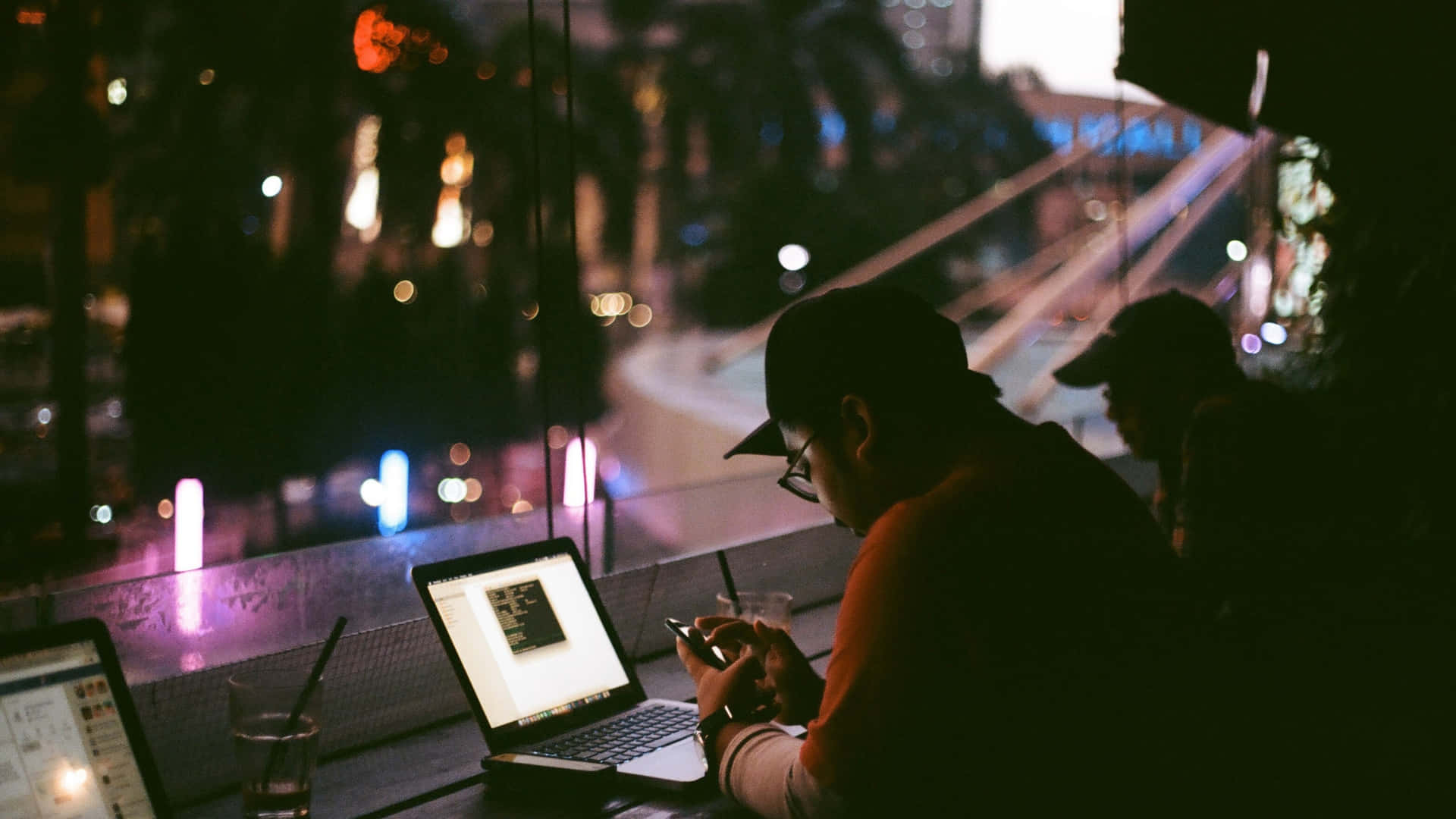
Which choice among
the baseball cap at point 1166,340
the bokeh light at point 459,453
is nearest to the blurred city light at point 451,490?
the bokeh light at point 459,453

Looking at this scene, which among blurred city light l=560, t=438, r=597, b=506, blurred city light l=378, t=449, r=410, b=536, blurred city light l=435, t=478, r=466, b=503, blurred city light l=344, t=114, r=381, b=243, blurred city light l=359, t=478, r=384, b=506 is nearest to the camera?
blurred city light l=560, t=438, r=597, b=506

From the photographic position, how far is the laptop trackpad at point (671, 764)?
5.02ft

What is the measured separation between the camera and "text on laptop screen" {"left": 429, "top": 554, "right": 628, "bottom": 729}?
167cm

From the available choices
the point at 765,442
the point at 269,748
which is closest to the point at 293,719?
the point at 269,748

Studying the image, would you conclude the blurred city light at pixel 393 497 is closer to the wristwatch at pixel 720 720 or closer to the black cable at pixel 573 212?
the black cable at pixel 573 212

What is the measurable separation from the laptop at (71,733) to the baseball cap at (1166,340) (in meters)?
1.92

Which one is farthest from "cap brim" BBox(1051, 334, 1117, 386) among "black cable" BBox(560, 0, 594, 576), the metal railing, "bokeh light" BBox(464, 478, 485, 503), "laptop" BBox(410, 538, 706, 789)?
"bokeh light" BBox(464, 478, 485, 503)

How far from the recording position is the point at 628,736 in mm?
1709

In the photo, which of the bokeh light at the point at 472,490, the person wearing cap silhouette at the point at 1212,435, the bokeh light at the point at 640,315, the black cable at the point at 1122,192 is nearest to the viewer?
the person wearing cap silhouette at the point at 1212,435

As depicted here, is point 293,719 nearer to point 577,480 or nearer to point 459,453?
point 577,480

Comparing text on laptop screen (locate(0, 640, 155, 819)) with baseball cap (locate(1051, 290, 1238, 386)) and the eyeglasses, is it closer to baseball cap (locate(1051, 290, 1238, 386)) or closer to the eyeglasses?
the eyeglasses

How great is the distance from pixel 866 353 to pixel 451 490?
998cm

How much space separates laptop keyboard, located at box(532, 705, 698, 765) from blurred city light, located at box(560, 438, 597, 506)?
3.02 feet

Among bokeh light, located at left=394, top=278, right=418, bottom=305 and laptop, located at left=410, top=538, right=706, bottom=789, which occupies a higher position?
laptop, located at left=410, top=538, right=706, bottom=789
